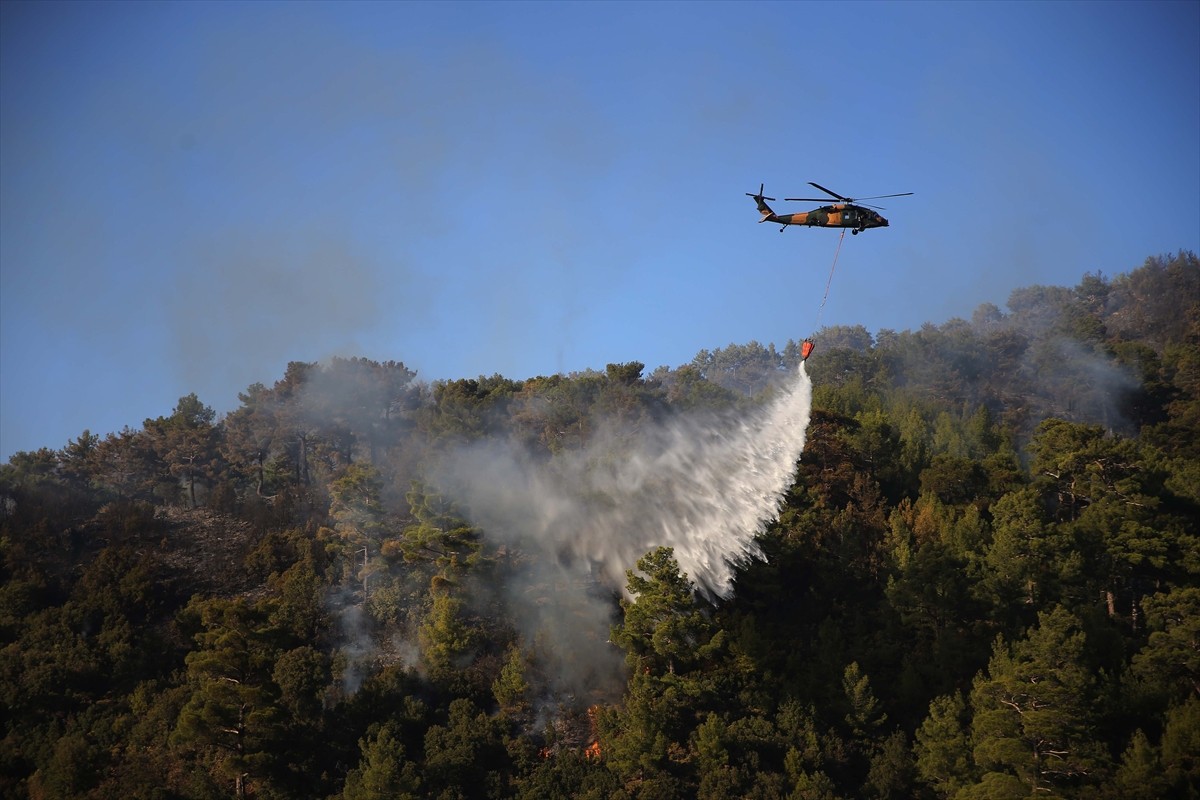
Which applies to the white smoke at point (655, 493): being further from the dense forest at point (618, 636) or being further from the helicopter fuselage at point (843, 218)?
the helicopter fuselage at point (843, 218)

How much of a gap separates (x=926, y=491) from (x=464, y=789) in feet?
104

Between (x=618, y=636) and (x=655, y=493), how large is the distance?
26.1 ft

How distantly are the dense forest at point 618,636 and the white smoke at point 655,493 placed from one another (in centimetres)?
62

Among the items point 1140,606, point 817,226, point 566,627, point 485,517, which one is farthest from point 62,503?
point 1140,606

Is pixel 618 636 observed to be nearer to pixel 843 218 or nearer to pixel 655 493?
pixel 655 493

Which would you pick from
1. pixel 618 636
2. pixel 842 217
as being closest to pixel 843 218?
pixel 842 217

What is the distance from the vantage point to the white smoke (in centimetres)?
5166

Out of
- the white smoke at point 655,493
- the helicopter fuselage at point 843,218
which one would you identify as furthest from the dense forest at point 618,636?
the helicopter fuselage at point 843,218

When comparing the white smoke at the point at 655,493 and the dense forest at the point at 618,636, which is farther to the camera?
the white smoke at the point at 655,493

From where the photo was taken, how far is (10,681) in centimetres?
5053

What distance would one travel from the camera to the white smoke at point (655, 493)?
51.7m

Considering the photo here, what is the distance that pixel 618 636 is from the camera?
48.9 meters

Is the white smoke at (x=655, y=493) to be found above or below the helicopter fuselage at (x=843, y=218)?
below

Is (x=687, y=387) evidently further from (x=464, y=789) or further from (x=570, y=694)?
(x=464, y=789)
